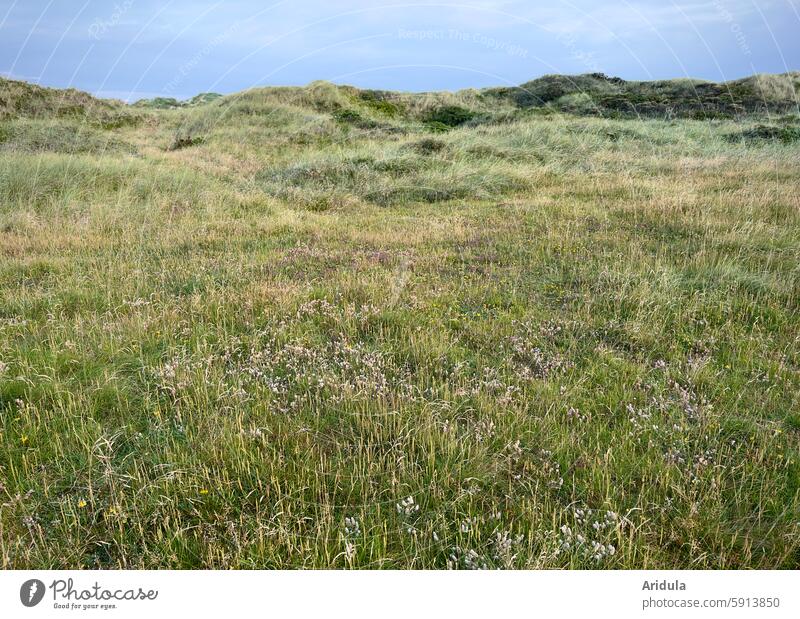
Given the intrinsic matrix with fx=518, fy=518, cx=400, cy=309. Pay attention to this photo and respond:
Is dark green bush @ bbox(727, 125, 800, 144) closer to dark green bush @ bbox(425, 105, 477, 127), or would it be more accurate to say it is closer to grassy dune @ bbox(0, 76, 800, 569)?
dark green bush @ bbox(425, 105, 477, 127)

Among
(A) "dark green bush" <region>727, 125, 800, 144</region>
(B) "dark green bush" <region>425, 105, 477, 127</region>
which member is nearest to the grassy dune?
(A) "dark green bush" <region>727, 125, 800, 144</region>

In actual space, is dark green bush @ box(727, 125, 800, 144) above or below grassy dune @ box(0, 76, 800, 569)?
above

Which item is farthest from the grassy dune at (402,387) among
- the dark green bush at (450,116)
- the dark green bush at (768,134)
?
the dark green bush at (450,116)

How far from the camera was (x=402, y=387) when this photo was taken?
16.2 feet

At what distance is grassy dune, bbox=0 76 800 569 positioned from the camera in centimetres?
329

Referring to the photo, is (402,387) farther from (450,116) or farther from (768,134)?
(450,116)

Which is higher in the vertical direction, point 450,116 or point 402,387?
point 450,116

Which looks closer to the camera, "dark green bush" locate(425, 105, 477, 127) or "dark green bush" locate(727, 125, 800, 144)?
"dark green bush" locate(727, 125, 800, 144)

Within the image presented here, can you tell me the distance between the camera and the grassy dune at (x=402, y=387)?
10.8 ft

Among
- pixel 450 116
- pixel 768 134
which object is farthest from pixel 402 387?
pixel 450 116

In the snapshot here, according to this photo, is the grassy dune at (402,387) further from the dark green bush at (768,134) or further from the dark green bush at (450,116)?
the dark green bush at (450,116)

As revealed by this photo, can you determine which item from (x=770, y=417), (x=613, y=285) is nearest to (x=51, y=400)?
(x=770, y=417)

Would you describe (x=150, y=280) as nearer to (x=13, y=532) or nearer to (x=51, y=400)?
(x=51, y=400)
